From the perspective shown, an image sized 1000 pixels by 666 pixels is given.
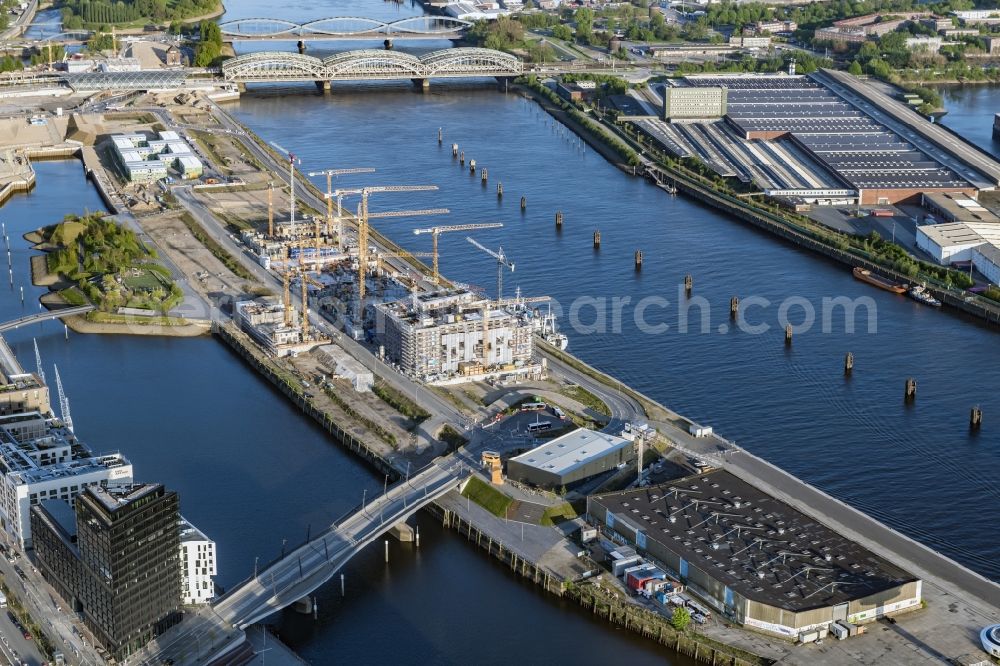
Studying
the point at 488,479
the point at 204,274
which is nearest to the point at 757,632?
the point at 488,479

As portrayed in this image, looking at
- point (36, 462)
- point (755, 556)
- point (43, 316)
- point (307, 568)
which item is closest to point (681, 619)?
point (755, 556)

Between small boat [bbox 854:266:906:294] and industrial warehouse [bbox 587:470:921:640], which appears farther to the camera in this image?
small boat [bbox 854:266:906:294]

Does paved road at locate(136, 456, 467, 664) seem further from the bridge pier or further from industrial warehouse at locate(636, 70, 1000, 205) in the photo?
industrial warehouse at locate(636, 70, 1000, 205)

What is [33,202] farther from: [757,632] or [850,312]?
[757,632]

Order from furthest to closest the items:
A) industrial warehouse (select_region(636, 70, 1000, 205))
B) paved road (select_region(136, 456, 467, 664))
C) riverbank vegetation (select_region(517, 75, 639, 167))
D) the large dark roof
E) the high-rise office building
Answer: riverbank vegetation (select_region(517, 75, 639, 167)) → industrial warehouse (select_region(636, 70, 1000, 205)) → the large dark roof → paved road (select_region(136, 456, 467, 664)) → the high-rise office building

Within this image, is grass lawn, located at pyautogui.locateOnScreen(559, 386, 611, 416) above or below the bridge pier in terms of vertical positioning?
above

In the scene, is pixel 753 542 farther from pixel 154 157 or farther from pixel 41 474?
pixel 154 157

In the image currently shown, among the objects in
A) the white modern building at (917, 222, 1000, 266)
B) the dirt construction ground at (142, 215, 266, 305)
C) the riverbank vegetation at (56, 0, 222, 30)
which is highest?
the riverbank vegetation at (56, 0, 222, 30)

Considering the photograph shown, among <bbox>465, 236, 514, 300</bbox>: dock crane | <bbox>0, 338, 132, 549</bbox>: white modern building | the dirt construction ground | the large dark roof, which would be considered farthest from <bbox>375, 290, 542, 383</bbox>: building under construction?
<bbox>0, 338, 132, 549</bbox>: white modern building
